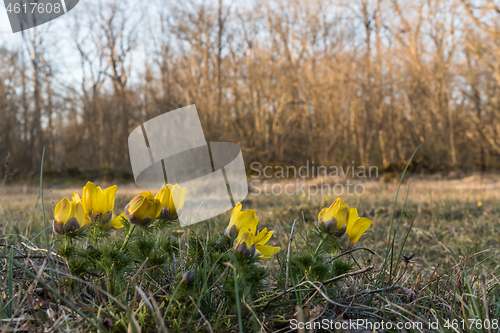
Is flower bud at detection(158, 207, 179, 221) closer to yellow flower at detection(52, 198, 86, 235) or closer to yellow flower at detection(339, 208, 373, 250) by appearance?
yellow flower at detection(52, 198, 86, 235)

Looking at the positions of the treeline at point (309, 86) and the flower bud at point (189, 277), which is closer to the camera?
the flower bud at point (189, 277)

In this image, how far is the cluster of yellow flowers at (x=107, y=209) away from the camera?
736 millimetres

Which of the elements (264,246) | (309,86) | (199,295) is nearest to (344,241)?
(264,246)

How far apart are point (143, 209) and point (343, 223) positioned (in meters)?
0.46

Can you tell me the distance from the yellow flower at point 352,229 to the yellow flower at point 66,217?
60 cm

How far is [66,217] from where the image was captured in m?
0.74

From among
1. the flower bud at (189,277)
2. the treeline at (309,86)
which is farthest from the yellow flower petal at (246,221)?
the treeline at (309,86)

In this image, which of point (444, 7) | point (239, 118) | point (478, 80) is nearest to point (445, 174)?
point (478, 80)

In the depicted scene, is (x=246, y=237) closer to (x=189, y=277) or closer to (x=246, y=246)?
(x=246, y=246)

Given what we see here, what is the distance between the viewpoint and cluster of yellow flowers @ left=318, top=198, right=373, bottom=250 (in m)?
0.78

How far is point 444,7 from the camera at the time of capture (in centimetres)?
884

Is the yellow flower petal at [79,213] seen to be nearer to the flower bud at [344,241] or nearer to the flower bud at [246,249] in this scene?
the flower bud at [246,249]

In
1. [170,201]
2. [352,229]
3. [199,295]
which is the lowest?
[199,295]

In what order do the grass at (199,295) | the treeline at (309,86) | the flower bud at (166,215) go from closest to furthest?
the grass at (199,295)
the flower bud at (166,215)
the treeline at (309,86)
